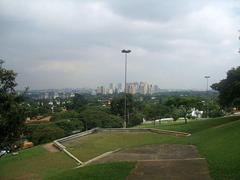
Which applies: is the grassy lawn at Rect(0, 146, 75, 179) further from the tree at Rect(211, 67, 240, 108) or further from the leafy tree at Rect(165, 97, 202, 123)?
the leafy tree at Rect(165, 97, 202, 123)

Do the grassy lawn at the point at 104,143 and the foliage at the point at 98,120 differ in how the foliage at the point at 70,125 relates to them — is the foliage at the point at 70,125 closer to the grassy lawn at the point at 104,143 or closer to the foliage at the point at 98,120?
the foliage at the point at 98,120

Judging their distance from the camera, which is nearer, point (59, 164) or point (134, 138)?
point (59, 164)

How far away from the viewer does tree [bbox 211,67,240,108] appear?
32.6m

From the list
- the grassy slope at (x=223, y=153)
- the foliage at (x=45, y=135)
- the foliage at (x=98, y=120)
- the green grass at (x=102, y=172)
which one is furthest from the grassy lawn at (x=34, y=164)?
the foliage at (x=98, y=120)

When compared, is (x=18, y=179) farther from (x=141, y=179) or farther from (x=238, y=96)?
(x=238, y=96)

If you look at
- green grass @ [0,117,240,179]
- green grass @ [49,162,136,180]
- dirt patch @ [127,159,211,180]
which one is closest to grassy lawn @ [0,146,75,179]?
green grass @ [0,117,240,179]

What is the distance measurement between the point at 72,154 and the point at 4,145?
19.5ft

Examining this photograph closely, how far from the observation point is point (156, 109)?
224 ft

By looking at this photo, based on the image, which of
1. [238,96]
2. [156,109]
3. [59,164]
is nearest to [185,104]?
[238,96]

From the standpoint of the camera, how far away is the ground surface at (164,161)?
13.8m

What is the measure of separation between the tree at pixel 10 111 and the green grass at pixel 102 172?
2.76 meters

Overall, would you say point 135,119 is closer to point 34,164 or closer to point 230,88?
point 230,88

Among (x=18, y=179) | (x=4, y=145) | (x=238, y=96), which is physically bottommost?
(x=18, y=179)

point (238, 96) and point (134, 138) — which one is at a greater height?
point (238, 96)
